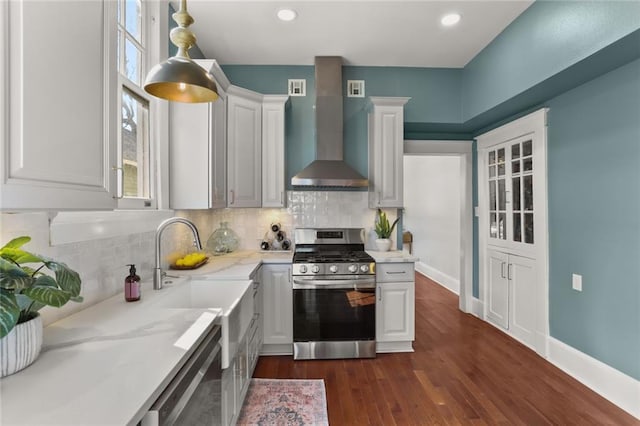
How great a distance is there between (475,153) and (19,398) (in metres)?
4.53

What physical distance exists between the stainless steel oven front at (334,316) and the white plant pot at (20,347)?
1983 mm

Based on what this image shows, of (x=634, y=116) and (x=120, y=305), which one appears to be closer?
(x=120, y=305)

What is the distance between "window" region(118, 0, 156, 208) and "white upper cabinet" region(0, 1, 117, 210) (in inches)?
30.8

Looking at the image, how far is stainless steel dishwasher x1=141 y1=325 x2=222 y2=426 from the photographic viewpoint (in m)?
0.86

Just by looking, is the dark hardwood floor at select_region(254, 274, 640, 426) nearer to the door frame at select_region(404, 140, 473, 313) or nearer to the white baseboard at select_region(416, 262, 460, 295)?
the door frame at select_region(404, 140, 473, 313)

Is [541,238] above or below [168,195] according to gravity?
below

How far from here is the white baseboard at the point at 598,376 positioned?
6.78ft

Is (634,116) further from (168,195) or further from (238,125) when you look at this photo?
(168,195)

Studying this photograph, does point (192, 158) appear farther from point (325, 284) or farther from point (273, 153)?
point (325, 284)

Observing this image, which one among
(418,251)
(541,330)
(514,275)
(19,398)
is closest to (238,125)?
(19,398)

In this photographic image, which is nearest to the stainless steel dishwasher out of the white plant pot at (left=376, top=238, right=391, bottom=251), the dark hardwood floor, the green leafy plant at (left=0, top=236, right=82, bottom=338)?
the green leafy plant at (left=0, top=236, right=82, bottom=338)

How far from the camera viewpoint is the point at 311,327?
283 cm

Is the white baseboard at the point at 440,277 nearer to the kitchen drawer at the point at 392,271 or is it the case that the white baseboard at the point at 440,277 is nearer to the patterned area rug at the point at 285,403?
the kitchen drawer at the point at 392,271

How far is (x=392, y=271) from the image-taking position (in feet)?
9.65
